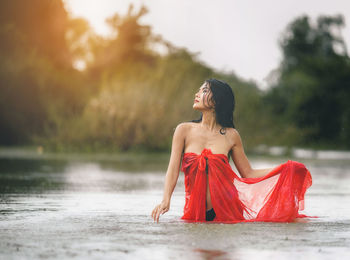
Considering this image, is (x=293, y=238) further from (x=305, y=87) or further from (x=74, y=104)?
(x=305, y=87)

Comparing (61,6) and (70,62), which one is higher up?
(61,6)

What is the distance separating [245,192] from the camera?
25.9 ft

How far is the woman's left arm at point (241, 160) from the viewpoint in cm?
A: 789

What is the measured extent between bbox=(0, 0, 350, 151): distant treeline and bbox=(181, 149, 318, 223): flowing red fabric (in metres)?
21.3

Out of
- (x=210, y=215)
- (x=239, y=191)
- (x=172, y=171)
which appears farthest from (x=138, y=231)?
(x=239, y=191)

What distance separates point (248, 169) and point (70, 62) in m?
47.6

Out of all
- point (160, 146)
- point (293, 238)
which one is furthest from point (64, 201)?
point (160, 146)

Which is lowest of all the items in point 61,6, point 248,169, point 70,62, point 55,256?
point 55,256

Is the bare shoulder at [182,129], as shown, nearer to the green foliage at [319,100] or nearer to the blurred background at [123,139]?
the blurred background at [123,139]

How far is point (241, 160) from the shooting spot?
7.92 meters

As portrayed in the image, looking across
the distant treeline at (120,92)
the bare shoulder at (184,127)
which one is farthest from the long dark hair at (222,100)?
the distant treeline at (120,92)

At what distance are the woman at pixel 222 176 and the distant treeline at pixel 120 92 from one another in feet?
69.8

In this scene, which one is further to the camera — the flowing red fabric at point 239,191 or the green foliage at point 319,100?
the green foliage at point 319,100

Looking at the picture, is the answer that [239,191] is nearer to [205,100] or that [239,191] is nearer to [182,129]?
[182,129]
